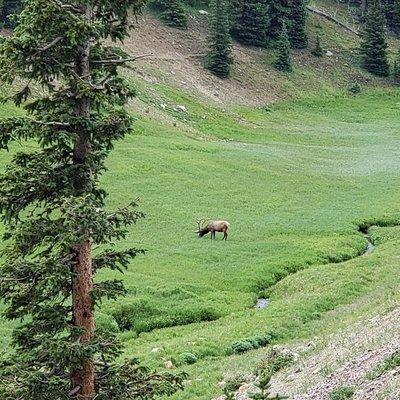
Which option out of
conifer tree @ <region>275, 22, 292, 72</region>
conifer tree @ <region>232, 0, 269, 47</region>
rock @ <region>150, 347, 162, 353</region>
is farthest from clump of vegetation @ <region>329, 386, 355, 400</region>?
conifer tree @ <region>232, 0, 269, 47</region>

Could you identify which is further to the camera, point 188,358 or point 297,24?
point 297,24

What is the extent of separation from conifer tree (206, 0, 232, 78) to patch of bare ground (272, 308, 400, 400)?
74522 millimetres

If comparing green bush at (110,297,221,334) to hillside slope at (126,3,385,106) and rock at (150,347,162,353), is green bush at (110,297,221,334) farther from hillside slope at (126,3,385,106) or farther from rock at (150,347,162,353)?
hillside slope at (126,3,385,106)

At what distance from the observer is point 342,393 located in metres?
14.8

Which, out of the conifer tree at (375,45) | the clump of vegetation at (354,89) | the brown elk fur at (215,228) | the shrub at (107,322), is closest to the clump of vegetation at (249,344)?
the shrub at (107,322)

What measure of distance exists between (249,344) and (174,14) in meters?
83.3

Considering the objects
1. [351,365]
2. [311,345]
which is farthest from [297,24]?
[351,365]

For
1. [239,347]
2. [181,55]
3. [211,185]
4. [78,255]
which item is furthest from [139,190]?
[181,55]

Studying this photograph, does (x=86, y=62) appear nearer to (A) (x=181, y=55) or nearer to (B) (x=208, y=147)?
(B) (x=208, y=147)

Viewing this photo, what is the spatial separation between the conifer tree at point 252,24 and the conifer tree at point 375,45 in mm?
18066

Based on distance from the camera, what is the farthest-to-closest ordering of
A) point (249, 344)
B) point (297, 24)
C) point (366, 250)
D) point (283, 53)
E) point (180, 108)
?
1. point (297, 24)
2. point (283, 53)
3. point (180, 108)
4. point (366, 250)
5. point (249, 344)

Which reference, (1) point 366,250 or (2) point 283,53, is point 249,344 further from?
(2) point 283,53

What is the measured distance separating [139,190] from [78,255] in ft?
118

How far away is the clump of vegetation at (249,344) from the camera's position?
24812mm
